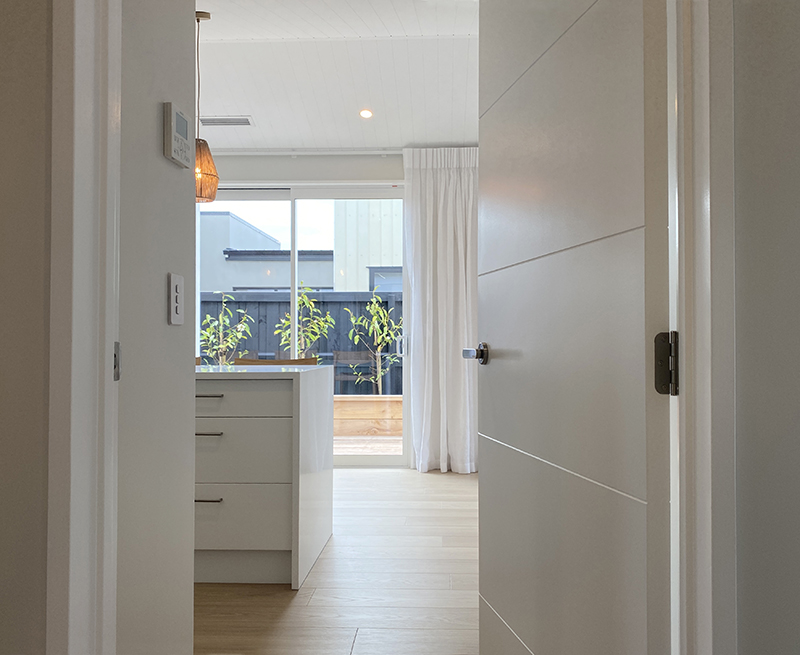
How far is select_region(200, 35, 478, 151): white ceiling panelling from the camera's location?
376 cm

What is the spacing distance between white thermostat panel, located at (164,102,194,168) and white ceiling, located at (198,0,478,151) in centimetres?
221

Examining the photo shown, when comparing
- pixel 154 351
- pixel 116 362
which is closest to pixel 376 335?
pixel 154 351

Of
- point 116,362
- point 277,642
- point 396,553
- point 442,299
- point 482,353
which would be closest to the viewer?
point 116,362

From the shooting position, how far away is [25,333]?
2.88 ft

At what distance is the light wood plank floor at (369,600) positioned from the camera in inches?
80.0

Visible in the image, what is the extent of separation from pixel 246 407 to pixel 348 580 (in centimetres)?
83

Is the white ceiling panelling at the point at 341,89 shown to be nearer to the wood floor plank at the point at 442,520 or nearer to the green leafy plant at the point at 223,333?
the green leafy plant at the point at 223,333

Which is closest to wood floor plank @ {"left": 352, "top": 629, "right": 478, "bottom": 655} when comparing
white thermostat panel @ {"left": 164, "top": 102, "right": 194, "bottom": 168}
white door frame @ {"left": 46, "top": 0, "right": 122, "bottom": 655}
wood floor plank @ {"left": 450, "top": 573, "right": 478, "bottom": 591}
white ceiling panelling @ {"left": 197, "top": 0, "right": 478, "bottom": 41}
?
wood floor plank @ {"left": 450, "top": 573, "right": 478, "bottom": 591}

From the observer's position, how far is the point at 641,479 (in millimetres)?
960

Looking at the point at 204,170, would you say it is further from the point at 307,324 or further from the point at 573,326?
the point at 573,326

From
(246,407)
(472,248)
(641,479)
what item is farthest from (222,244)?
(641,479)

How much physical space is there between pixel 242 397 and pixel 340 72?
2453 mm

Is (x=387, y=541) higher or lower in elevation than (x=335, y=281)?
lower

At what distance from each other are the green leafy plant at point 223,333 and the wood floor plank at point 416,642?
3.52 metres
